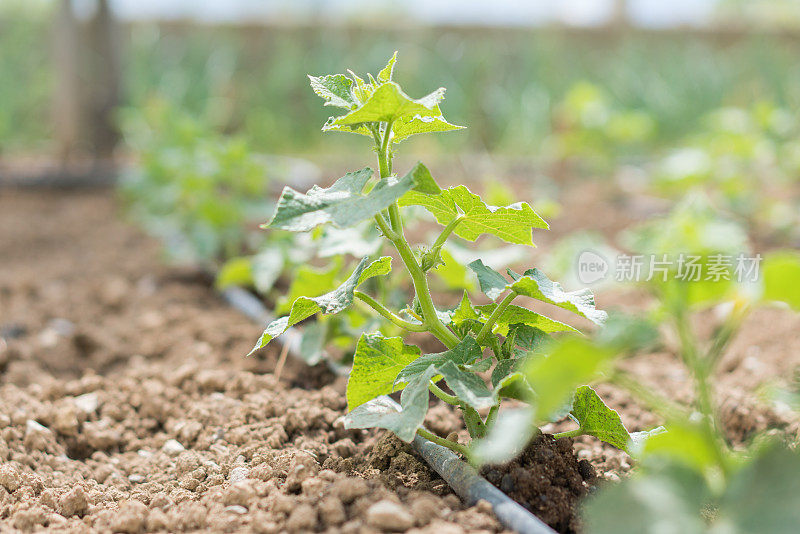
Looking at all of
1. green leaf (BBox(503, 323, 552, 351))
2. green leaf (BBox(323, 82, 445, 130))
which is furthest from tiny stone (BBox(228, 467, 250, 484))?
green leaf (BBox(323, 82, 445, 130))

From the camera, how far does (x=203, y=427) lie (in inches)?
56.7

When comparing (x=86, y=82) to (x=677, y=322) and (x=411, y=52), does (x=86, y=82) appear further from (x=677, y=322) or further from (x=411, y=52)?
(x=677, y=322)

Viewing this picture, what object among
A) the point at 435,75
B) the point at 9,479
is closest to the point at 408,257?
the point at 9,479

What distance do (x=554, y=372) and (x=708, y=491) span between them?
0.75ft

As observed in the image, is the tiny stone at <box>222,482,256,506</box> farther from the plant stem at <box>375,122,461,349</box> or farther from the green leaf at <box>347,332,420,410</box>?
the plant stem at <box>375,122,461,349</box>

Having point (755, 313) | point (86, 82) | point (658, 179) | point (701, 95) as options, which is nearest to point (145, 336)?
point (755, 313)

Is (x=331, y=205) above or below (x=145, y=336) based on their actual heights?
above

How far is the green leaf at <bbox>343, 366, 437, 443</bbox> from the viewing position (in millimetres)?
1002

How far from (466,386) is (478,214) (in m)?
0.27

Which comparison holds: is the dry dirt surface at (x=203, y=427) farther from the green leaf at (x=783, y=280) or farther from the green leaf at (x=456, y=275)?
the green leaf at (x=783, y=280)

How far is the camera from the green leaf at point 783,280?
2.45ft

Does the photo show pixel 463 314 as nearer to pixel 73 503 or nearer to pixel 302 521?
pixel 302 521

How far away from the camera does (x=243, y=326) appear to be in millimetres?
2096

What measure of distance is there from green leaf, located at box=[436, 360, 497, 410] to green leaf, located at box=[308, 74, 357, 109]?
0.42m
